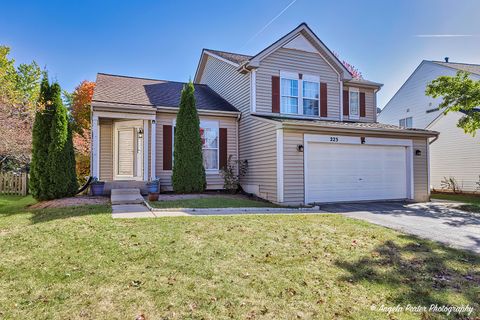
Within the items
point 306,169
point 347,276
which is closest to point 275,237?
point 347,276

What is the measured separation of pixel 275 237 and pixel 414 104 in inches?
823

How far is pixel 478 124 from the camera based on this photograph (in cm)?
1242

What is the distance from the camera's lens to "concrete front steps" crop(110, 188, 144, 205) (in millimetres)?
8883

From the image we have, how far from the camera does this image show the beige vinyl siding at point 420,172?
40.2 feet

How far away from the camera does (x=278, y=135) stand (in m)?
10.1

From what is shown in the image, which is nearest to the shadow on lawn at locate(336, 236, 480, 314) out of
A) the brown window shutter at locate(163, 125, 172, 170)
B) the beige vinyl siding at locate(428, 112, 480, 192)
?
the brown window shutter at locate(163, 125, 172, 170)

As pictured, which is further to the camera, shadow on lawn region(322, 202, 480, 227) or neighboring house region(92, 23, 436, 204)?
neighboring house region(92, 23, 436, 204)

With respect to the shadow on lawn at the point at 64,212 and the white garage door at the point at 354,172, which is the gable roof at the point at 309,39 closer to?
the white garage door at the point at 354,172

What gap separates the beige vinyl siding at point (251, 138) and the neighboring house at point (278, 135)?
0.04m

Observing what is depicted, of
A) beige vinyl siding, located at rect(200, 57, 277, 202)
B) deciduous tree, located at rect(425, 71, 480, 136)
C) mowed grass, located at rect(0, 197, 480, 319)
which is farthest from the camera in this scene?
deciduous tree, located at rect(425, 71, 480, 136)

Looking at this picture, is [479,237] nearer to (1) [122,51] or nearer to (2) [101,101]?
(2) [101,101]

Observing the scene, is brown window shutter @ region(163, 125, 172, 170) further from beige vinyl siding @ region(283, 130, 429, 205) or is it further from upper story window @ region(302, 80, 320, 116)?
upper story window @ region(302, 80, 320, 116)

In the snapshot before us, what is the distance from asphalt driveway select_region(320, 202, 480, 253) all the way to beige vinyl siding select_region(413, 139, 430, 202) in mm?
1679

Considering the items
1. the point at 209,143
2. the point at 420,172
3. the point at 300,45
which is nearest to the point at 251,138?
the point at 209,143
